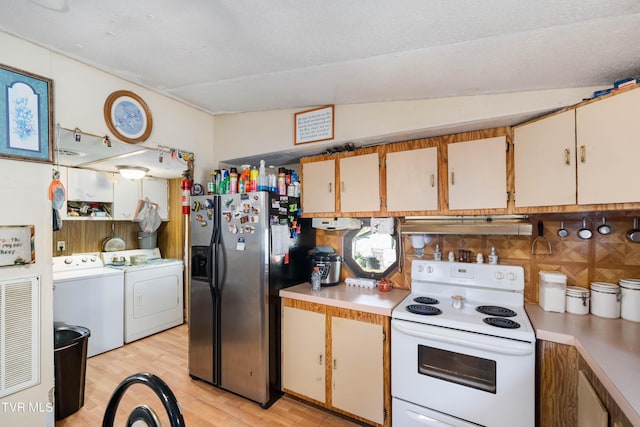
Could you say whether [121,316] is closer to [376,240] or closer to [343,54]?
[376,240]

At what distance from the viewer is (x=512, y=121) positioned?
1.81 m

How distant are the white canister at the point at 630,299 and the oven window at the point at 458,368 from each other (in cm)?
84

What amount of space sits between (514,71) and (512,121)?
42 centimetres

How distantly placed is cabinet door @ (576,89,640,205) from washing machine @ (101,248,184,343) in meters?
4.11

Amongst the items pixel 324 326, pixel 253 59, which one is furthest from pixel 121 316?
pixel 253 59

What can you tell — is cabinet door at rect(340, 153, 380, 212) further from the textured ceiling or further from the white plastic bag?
the white plastic bag

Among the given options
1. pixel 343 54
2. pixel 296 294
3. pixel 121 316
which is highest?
pixel 343 54

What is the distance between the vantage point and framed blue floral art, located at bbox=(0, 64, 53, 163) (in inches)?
64.6

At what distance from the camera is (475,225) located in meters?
2.00

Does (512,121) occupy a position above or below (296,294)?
above

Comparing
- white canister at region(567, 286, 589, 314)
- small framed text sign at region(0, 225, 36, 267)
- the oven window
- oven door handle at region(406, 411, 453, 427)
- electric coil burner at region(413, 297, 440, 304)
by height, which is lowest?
oven door handle at region(406, 411, 453, 427)

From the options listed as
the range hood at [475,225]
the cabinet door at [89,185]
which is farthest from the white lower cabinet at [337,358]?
the cabinet door at [89,185]

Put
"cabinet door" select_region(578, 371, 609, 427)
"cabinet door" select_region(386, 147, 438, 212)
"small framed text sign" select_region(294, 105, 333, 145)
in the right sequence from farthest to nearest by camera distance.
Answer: "small framed text sign" select_region(294, 105, 333, 145)
"cabinet door" select_region(386, 147, 438, 212)
"cabinet door" select_region(578, 371, 609, 427)

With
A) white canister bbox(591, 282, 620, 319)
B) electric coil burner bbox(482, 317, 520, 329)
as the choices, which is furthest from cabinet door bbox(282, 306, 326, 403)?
white canister bbox(591, 282, 620, 319)
